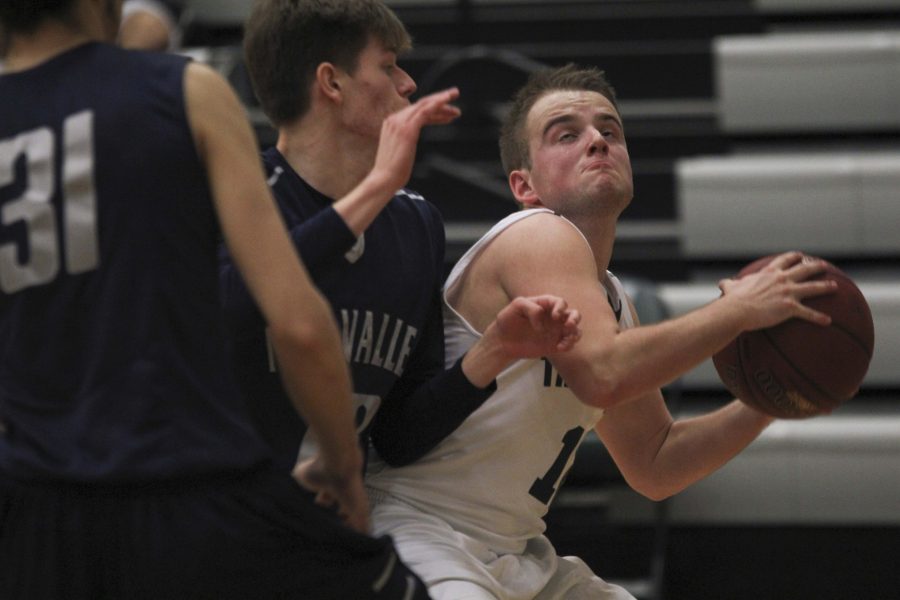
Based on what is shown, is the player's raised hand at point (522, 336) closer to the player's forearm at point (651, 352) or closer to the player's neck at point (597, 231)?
the player's forearm at point (651, 352)

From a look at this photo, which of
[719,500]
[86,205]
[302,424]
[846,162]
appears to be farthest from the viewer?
[846,162]

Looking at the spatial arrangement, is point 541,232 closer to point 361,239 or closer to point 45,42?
point 361,239

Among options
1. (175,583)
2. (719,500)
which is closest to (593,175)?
(175,583)

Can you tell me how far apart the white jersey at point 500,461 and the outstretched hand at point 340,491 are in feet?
2.19

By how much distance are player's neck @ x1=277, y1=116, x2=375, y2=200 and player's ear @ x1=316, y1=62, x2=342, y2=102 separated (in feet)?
0.19

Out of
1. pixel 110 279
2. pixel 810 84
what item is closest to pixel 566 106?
pixel 110 279

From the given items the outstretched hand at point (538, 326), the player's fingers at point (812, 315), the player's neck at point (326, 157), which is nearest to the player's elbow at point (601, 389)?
the outstretched hand at point (538, 326)

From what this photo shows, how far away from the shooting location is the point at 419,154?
644 centimetres

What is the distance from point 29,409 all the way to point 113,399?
147mm

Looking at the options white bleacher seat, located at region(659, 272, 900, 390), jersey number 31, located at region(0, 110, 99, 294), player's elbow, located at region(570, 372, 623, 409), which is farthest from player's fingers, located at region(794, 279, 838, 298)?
white bleacher seat, located at region(659, 272, 900, 390)

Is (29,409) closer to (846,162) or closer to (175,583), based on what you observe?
(175,583)

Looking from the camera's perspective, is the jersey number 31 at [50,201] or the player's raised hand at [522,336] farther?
the player's raised hand at [522,336]

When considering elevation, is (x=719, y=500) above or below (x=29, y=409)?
below

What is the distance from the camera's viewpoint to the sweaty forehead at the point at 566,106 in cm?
311
